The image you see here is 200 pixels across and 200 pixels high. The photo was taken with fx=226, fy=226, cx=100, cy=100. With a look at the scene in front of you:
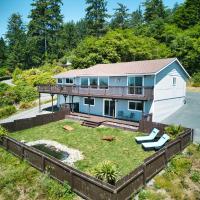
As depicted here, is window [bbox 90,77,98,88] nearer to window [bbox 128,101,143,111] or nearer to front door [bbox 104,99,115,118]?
front door [bbox 104,99,115,118]

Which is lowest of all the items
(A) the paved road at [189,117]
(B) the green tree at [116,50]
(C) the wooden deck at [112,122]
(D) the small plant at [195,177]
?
(D) the small plant at [195,177]

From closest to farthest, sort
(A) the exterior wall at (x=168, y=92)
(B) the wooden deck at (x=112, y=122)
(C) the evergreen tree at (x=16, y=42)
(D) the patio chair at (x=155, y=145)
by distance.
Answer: (D) the patio chair at (x=155, y=145) < (B) the wooden deck at (x=112, y=122) < (A) the exterior wall at (x=168, y=92) < (C) the evergreen tree at (x=16, y=42)

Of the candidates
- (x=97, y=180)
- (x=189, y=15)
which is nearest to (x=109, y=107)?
(x=97, y=180)

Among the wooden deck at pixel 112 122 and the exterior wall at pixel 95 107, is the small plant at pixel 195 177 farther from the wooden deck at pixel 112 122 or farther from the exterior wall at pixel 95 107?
the exterior wall at pixel 95 107

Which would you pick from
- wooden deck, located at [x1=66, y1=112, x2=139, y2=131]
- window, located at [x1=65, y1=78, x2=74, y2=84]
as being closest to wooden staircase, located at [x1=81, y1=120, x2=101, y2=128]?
wooden deck, located at [x1=66, y1=112, x2=139, y2=131]

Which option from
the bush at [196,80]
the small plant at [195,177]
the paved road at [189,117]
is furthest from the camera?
the bush at [196,80]

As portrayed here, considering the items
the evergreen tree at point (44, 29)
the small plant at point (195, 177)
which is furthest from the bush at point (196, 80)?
the evergreen tree at point (44, 29)

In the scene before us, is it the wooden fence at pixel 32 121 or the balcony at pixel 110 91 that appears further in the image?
the balcony at pixel 110 91

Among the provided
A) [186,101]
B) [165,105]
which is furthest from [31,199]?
[186,101]

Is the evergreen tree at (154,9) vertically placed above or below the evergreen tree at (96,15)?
above
